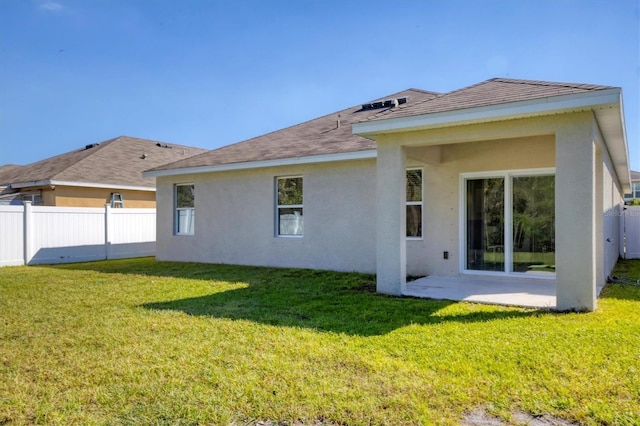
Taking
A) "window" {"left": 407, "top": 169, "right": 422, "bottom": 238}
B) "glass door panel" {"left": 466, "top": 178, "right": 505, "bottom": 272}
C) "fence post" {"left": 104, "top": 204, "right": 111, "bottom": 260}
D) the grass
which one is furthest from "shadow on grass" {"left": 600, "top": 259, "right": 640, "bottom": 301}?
"fence post" {"left": 104, "top": 204, "right": 111, "bottom": 260}

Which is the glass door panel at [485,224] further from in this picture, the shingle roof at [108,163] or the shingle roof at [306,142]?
the shingle roof at [108,163]

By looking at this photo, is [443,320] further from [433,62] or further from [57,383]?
[433,62]

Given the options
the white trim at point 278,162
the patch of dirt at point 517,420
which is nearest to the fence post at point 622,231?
the white trim at point 278,162

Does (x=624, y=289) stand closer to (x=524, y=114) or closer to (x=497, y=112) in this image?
(x=524, y=114)

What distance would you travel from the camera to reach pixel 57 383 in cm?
409

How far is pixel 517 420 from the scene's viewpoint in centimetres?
328

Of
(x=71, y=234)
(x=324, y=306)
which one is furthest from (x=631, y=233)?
(x=71, y=234)

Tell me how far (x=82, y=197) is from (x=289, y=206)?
439 inches

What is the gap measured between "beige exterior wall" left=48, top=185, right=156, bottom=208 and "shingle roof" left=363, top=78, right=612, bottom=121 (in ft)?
51.1

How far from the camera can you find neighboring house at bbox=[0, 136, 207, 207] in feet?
60.5

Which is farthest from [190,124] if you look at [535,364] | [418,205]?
[535,364]

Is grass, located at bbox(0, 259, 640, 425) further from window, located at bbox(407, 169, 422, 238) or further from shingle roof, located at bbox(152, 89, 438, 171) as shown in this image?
shingle roof, located at bbox(152, 89, 438, 171)

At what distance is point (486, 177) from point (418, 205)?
5.64 feet

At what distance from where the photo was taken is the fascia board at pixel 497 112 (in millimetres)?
6203
